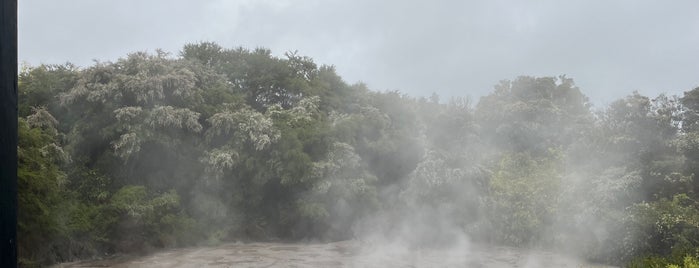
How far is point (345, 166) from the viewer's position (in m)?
15.0

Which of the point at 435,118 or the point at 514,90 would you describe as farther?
the point at 514,90

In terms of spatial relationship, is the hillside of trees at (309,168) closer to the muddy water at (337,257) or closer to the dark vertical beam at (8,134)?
the muddy water at (337,257)

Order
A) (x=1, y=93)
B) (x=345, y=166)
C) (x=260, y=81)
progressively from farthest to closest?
1. (x=260, y=81)
2. (x=345, y=166)
3. (x=1, y=93)


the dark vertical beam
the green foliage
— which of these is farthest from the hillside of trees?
the dark vertical beam

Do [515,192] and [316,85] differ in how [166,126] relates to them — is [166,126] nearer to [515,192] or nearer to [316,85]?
[316,85]

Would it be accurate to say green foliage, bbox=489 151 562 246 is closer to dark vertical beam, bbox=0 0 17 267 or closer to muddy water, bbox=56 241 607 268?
muddy water, bbox=56 241 607 268

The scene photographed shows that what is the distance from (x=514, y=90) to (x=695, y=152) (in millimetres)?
9212

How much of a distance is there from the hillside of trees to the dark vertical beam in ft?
32.9

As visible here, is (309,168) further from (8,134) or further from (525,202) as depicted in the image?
(8,134)

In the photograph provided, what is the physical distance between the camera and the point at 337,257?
12383 mm

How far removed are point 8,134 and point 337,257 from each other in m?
11.4

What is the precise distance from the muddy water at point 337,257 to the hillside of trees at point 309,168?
0.67 meters

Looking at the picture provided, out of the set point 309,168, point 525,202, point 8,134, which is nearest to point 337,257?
point 309,168

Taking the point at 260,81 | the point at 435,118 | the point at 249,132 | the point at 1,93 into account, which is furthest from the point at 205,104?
the point at 1,93
